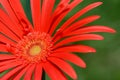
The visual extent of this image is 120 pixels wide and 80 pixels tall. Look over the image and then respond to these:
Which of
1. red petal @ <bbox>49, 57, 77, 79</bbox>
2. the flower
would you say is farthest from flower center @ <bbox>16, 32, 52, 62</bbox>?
red petal @ <bbox>49, 57, 77, 79</bbox>

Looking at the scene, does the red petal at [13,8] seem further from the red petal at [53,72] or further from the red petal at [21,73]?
the red petal at [53,72]

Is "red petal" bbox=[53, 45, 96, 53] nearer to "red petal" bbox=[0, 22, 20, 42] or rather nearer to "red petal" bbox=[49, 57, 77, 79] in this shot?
"red petal" bbox=[49, 57, 77, 79]

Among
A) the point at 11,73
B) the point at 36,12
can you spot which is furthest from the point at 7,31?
the point at 11,73

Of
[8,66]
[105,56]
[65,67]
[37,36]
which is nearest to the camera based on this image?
[65,67]

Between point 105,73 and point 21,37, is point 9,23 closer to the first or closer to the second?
point 21,37

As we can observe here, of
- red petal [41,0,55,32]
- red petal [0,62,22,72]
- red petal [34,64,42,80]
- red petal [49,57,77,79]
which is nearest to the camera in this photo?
red petal [49,57,77,79]

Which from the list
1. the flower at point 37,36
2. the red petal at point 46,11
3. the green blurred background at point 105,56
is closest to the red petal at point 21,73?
the flower at point 37,36

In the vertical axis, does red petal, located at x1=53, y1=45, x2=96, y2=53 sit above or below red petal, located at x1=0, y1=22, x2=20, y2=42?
below

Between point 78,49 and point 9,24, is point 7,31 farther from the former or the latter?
point 78,49
